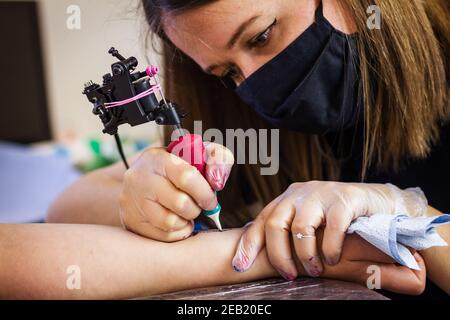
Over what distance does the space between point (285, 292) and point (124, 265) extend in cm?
20

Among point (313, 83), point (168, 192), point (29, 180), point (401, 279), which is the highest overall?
point (313, 83)

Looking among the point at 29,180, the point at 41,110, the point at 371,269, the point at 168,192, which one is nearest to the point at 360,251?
the point at 371,269

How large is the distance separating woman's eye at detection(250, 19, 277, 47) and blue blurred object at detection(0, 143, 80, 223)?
1278 mm

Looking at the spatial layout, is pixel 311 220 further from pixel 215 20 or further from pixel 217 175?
pixel 215 20

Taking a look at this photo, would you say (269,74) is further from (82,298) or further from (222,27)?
(82,298)

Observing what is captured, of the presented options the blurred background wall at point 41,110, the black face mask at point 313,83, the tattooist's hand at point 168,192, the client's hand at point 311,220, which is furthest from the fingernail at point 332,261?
the blurred background wall at point 41,110

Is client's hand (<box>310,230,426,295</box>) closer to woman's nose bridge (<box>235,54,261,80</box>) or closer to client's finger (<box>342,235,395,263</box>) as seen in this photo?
client's finger (<box>342,235,395,263</box>)

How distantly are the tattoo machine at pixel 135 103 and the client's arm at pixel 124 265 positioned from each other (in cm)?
13

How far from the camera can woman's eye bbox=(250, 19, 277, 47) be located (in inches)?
31.3

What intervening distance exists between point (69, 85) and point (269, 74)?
7.05 ft

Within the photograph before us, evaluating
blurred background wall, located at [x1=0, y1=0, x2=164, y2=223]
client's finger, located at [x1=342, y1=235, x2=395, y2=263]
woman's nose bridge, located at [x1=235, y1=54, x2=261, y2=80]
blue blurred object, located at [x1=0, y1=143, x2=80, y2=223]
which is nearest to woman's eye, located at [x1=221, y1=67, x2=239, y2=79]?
woman's nose bridge, located at [x1=235, y1=54, x2=261, y2=80]

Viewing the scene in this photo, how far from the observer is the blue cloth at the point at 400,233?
0.63 metres

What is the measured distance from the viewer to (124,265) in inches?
27.6
